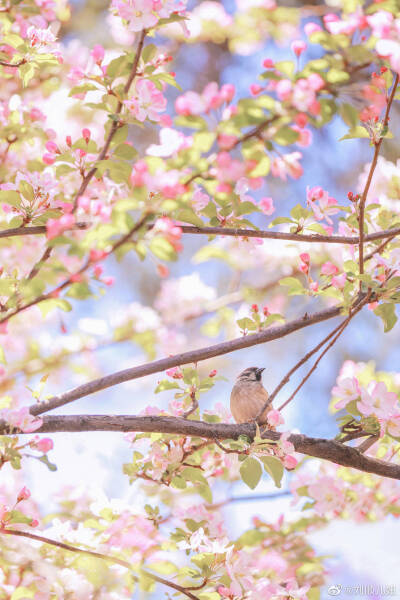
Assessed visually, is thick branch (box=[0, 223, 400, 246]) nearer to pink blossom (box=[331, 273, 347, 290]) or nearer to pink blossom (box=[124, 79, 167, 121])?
pink blossom (box=[331, 273, 347, 290])

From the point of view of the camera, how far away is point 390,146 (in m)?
3.96

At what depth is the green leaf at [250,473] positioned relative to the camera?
1840 millimetres

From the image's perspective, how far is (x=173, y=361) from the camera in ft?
6.58

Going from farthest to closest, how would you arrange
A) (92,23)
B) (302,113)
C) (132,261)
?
(132,261) < (92,23) < (302,113)

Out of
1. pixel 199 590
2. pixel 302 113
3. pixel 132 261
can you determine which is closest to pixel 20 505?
pixel 199 590

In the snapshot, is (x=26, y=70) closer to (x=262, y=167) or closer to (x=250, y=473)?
(x=262, y=167)

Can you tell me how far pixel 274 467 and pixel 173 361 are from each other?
454mm

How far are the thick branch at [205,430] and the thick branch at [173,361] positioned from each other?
6cm

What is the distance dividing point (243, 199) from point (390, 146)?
2.34m

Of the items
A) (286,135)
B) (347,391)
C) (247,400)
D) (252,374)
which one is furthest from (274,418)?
(252,374)

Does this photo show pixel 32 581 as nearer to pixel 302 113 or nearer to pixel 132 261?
pixel 302 113

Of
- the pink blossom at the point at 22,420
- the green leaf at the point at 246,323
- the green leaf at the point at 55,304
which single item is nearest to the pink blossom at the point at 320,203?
the green leaf at the point at 246,323

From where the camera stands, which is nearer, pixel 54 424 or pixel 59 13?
pixel 54 424

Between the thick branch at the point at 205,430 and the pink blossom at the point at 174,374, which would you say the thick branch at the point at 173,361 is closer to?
the thick branch at the point at 205,430
